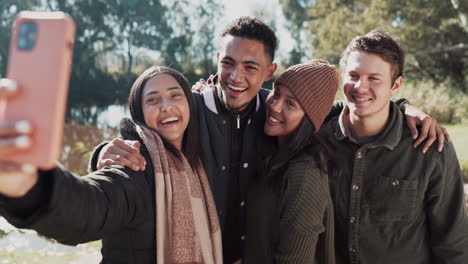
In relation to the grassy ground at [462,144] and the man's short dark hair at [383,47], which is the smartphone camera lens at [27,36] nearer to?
the man's short dark hair at [383,47]

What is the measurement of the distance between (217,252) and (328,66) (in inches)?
40.9

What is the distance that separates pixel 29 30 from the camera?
877mm

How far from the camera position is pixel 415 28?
478 inches

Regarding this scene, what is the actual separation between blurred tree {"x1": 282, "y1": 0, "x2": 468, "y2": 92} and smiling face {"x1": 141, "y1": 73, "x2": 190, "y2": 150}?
871cm

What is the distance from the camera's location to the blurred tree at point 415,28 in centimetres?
1141

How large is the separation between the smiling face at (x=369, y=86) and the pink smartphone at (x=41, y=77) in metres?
1.55

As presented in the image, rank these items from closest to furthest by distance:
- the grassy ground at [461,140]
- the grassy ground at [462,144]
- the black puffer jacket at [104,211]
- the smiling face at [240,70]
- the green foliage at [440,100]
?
the black puffer jacket at [104,211] → the smiling face at [240,70] → the grassy ground at [462,144] → the grassy ground at [461,140] → the green foliage at [440,100]

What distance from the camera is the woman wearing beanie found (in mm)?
1785

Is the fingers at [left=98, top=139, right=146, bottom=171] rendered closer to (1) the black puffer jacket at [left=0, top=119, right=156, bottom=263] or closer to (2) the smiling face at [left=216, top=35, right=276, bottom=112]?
(1) the black puffer jacket at [left=0, top=119, right=156, bottom=263]

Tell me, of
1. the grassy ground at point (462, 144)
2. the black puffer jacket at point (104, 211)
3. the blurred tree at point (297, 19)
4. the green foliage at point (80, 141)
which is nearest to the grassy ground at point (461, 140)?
the grassy ground at point (462, 144)

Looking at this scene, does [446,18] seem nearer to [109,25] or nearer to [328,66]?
[328,66]

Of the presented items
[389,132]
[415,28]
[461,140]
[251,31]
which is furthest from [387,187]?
[415,28]

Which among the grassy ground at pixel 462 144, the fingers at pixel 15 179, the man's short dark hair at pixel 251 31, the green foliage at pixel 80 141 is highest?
the man's short dark hair at pixel 251 31

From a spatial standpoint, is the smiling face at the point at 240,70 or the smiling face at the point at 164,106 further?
the smiling face at the point at 240,70
